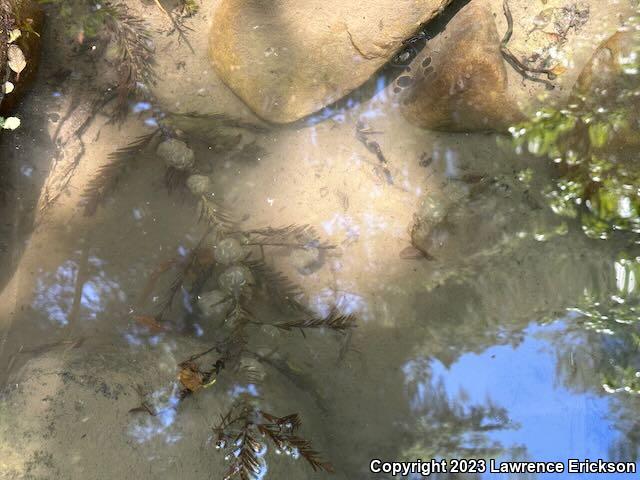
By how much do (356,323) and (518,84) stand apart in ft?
6.62

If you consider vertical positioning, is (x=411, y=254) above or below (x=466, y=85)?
below

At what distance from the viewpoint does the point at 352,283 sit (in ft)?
11.5

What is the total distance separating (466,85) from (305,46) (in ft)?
3.72

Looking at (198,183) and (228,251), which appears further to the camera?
(198,183)

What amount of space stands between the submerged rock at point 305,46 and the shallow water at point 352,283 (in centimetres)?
17

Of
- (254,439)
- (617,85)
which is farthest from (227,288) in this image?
(617,85)

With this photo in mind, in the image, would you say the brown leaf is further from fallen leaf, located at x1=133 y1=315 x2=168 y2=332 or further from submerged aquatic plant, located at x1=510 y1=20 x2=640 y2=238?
fallen leaf, located at x1=133 y1=315 x2=168 y2=332

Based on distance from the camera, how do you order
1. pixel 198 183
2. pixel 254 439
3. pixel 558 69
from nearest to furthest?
pixel 254 439, pixel 198 183, pixel 558 69

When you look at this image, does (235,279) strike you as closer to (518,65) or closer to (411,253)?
(411,253)

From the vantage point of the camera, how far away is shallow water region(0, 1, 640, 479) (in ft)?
10.9

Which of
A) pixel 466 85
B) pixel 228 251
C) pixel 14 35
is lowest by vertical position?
pixel 228 251

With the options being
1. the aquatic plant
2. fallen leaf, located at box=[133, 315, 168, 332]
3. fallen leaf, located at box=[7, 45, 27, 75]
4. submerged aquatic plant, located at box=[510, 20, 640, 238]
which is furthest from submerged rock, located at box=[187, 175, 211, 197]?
submerged aquatic plant, located at box=[510, 20, 640, 238]

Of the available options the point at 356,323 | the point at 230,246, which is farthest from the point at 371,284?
the point at 230,246

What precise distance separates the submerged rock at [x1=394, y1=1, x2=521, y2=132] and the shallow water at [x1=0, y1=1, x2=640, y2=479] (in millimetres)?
111
